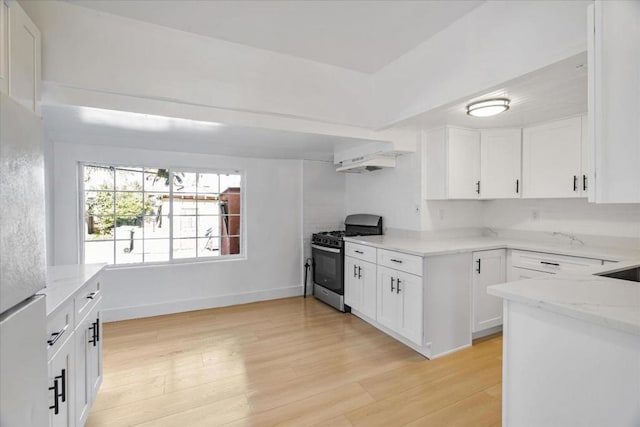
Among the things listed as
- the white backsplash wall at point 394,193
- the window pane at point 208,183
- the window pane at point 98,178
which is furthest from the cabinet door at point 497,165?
the window pane at point 98,178

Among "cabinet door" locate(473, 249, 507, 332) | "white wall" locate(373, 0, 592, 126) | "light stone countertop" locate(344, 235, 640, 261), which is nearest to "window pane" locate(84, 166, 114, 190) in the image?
"light stone countertop" locate(344, 235, 640, 261)

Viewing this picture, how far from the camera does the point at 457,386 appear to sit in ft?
7.23

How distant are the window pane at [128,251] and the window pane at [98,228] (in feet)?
0.51

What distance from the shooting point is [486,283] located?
9.73 feet

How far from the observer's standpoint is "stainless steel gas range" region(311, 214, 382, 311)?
3.79 metres

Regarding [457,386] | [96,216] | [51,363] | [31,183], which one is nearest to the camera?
[31,183]

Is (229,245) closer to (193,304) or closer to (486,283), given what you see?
(193,304)

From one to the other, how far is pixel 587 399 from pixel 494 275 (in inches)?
84.7

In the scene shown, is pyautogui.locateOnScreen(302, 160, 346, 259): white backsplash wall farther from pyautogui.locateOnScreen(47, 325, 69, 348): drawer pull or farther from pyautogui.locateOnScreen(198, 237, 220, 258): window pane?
pyautogui.locateOnScreen(47, 325, 69, 348): drawer pull

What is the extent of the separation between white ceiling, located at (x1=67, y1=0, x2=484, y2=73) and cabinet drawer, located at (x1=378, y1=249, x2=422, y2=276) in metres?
1.84

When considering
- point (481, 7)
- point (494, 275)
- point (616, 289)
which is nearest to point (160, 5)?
point (481, 7)

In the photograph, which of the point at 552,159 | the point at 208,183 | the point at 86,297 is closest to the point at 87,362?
the point at 86,297

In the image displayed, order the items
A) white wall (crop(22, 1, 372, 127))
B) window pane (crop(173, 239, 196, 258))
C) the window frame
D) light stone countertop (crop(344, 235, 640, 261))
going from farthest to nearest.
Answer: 1. window pane (crop(173, 239, 196, 258))
2. the window frame
3. light stone countertop (crop(344, 235, 640, 261))
4. white wall (crop(22, 1, 372, 127))

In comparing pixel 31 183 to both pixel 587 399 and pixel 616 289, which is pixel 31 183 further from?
pixel 616 289
